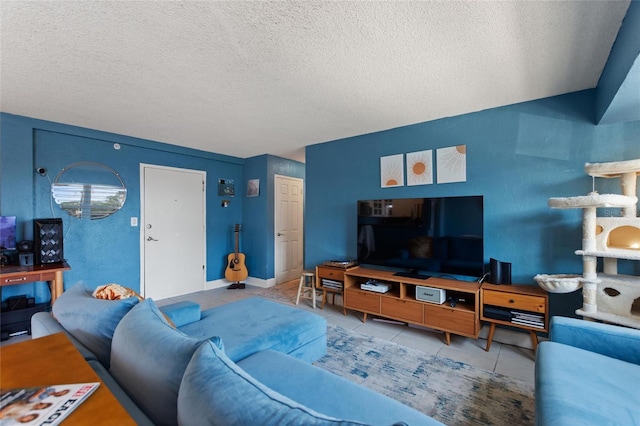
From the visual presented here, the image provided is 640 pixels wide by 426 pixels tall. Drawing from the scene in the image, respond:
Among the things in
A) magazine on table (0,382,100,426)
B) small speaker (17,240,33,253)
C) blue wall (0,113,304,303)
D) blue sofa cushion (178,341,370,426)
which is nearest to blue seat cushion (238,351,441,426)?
blue sofa cushion (178,341,370,426)

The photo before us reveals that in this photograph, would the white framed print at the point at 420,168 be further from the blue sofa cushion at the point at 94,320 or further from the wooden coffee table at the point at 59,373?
the wooden coffee table at the point at 59,373

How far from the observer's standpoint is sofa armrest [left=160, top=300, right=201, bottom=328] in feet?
6.46

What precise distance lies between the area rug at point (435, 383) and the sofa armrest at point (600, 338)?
1.67 ft

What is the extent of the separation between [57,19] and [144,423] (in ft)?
6.79

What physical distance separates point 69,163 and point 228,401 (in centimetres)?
398

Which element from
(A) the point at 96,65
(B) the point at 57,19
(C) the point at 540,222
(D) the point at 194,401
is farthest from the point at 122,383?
(C) the point at 540,222

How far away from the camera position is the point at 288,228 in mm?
5184

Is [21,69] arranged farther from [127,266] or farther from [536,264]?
[536,264]

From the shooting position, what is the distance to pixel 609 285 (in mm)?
2016

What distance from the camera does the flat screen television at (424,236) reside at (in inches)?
104

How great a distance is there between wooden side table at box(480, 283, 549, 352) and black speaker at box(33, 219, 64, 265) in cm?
440

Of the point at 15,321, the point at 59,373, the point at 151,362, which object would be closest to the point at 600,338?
the point at 151,362

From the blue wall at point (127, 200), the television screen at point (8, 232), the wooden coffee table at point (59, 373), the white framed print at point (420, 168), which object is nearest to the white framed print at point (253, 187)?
the blue wall at point (127, 200)

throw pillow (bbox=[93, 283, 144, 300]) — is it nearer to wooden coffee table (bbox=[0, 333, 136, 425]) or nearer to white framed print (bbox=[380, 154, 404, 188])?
wooden coffee table (bbox=[0, 333, 136, 425])
